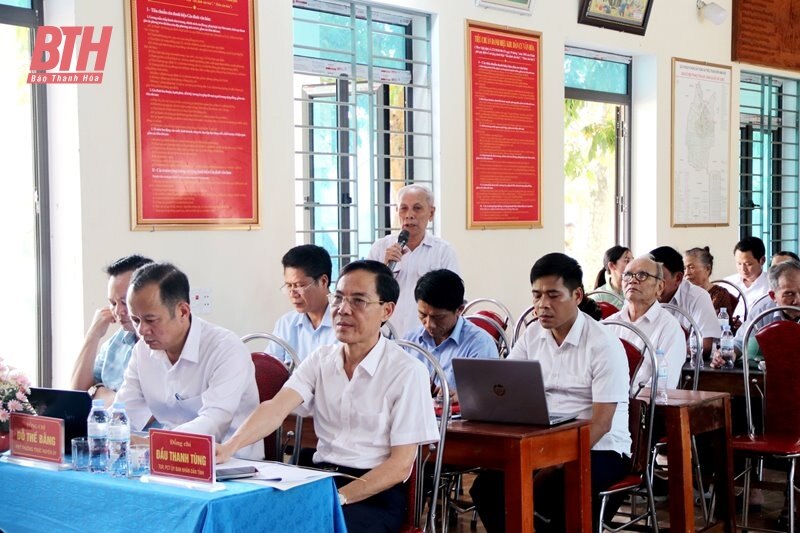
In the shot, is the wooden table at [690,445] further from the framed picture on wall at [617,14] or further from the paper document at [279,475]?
the framed picture on wall at [617,14]

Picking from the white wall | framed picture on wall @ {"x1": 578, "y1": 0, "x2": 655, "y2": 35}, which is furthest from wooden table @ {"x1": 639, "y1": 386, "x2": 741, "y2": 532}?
framed picture on wall @ {"x1": 578, "y1": 0, "x2": 655, "y2": 35}

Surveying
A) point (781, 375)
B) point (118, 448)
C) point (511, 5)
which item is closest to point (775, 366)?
point (781, 375)

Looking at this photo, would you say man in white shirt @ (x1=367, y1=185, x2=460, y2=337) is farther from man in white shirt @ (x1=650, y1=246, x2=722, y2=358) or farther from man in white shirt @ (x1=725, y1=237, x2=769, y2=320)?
man in white shirt @ (x1=725, y1=237, x2=769, y2=320)

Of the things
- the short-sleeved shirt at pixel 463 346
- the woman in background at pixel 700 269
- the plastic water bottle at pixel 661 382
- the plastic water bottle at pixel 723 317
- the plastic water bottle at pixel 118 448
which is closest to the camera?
the plastic water bottle at pixel 118 448

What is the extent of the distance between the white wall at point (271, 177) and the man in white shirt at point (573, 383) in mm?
2027

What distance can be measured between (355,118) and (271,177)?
2.70 feet

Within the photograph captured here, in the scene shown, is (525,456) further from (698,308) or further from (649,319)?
(698,308)

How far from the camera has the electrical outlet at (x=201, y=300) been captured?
16.7ft

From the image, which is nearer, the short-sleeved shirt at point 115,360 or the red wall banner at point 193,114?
the short-sleeved shirt at point 115,360

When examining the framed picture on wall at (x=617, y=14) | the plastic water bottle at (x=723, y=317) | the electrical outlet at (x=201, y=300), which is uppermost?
the framed picture on wall at (x=617, y=14)

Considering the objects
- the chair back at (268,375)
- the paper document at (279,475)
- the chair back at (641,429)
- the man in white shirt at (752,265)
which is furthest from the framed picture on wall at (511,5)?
the paper document at (279,475)

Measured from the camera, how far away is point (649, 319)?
178 inches

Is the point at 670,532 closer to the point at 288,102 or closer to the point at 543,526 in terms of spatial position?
the point at 543,526

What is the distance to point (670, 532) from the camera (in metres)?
3.85
